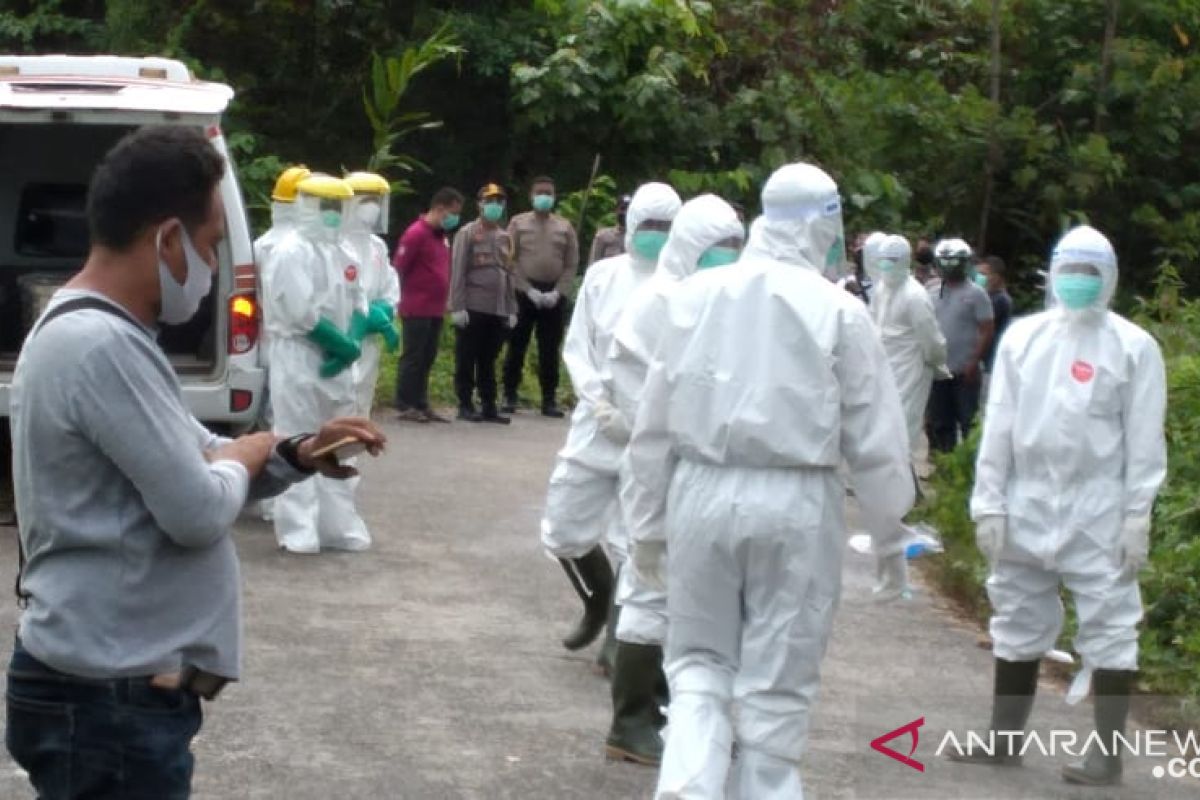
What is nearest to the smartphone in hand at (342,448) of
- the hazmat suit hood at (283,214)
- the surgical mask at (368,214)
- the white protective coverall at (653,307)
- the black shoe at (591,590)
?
the white protective coverall at (653,307)

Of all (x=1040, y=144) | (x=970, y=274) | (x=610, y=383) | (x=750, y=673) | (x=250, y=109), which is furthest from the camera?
(x=1040, y=144)

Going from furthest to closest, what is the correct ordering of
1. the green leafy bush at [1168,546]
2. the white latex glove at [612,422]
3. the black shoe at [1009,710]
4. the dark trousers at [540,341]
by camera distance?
1. the dark trousers at [540,341]
2. the green leafy bush at [1168,546]
3. the white latex glove at [612,422]
4. the black shoe at [1009,710]

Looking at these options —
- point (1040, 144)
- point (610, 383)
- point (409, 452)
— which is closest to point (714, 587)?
point (610, 383)

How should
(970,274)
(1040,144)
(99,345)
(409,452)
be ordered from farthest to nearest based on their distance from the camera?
(1040,144) → (970,274) → (409,452) → (99,345)

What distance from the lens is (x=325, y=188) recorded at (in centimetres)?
1103

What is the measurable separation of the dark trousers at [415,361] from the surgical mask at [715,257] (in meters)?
9.79

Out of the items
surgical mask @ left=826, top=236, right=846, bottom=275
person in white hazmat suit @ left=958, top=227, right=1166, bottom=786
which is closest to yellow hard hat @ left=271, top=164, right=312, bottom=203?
person in white hazmat suit @ left=958, top=227, right=1166, bottom=786

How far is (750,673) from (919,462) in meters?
11.5

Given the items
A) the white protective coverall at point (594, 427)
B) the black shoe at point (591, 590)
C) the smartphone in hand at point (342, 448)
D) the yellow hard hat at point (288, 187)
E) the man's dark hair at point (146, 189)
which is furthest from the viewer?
the yellow hard hat at point (288, 187)

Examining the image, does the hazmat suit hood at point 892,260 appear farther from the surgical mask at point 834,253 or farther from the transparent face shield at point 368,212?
the surgical mask at point 834,253

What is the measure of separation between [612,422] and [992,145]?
59.2ft

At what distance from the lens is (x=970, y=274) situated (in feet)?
55.6

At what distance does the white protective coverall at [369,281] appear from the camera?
40.1ft

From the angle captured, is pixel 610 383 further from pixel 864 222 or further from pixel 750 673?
pixel 864 222
